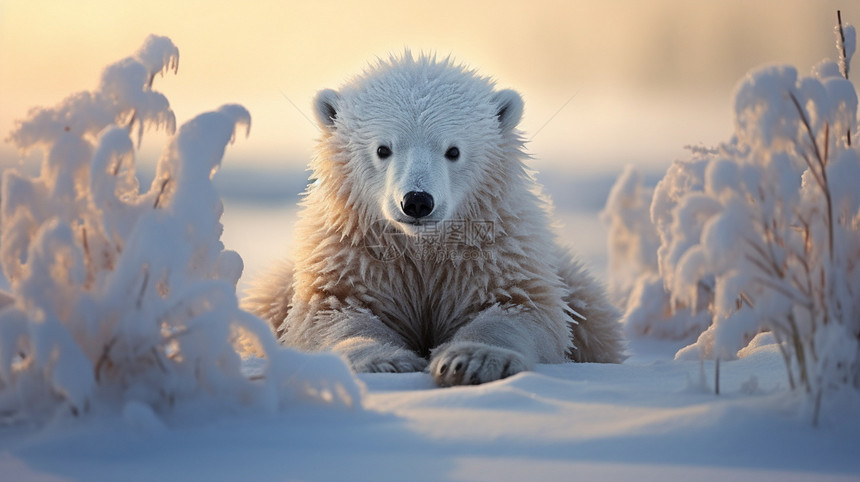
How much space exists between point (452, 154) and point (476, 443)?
8.15ft

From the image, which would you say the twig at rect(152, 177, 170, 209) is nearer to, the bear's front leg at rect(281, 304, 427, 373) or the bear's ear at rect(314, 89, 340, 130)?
the bear's front leg at rect(281, 304, 427, 373)

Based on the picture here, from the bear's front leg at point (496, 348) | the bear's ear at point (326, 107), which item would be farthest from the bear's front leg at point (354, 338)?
the bear's ear at point (326, 107)

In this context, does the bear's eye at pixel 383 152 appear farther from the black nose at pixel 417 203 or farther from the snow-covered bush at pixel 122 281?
the snow-covered bush at pixel 122 281

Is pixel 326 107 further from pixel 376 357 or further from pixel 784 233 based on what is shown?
pixel 784 233

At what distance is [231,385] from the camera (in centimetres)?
246

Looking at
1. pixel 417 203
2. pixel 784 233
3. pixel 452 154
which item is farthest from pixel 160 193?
pixel 452 154

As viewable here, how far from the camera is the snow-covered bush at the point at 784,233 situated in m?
2.33

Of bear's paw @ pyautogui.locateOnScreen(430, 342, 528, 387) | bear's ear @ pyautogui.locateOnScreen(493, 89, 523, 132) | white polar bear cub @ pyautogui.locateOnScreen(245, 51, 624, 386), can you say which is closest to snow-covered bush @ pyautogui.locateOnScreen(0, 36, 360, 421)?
bear's paw @ pyautogui.locateOnScreen(430, 342, 528, 387)

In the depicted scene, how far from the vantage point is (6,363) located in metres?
2.29

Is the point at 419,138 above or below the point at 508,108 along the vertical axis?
below

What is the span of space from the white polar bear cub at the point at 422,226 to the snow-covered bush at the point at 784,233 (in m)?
1.75

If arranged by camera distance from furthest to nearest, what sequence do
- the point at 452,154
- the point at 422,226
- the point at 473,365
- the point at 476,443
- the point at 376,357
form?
the point at 452,154, the point at 422,226, the point at 376,357, the point at 473,365, the point at 476,443

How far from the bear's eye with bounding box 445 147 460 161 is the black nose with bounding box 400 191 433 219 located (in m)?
0.55

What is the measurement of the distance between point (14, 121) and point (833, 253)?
248 centimetres
